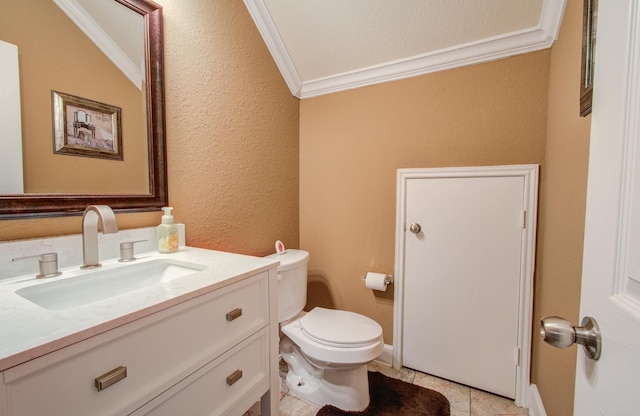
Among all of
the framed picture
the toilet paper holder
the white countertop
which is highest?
the framed picture

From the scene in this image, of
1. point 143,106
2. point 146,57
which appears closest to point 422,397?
point 143,106

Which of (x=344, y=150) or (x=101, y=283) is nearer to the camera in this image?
(x=101, y=283)

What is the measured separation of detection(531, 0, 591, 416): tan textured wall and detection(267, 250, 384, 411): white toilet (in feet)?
2.35

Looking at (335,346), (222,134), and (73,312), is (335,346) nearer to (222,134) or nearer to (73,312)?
(73,312)

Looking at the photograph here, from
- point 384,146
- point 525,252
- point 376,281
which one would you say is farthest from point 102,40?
point 525,252

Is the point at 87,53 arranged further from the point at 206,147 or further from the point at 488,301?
the point at 488,301

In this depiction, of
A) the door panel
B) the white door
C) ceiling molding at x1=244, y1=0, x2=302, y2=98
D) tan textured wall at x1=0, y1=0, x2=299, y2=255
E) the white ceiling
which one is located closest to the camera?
the white door

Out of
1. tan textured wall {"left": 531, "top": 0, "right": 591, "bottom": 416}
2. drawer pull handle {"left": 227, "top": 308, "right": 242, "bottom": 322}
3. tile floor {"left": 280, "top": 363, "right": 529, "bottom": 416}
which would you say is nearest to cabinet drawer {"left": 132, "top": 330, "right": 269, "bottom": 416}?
drawer pull handle {"left": 227, "top": 308, "right": 242, "bottom": 322}

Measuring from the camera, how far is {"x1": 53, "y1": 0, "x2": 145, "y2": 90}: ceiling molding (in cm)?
98

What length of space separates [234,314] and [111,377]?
1.08 ft

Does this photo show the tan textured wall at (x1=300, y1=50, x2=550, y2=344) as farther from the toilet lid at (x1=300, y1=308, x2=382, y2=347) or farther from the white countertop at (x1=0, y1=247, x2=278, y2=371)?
the white countertop at (x1=0, y1=247, x2=278, y2=371)

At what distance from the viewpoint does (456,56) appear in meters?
1.57

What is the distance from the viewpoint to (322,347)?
136 centimetres

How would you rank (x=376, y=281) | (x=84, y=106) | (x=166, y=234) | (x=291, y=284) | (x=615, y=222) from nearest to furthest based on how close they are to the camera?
(x=615, y=222), (x=84, y=106), (x=166, y=234), (x=291, y=284), (x=376, y=281)
